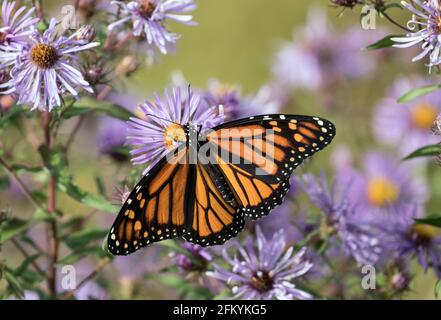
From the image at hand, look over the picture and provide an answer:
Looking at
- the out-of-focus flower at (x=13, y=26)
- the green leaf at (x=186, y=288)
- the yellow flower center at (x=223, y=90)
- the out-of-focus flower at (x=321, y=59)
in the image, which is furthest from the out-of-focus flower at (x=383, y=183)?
the out-of-focus flower at (x=13, y=26)

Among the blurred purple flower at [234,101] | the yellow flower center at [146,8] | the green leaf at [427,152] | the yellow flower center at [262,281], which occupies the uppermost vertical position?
the yellow flower center at [146,8]

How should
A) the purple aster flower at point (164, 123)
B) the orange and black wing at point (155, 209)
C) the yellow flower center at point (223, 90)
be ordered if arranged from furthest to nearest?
the yellow flower center at point (223, 90) < the purple aster flower at point (164, 123) < the orange and black wing at point (155, 209)

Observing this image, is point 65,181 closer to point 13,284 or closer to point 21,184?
point 21,184

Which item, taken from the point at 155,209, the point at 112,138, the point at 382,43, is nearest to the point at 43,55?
the point at 155,209

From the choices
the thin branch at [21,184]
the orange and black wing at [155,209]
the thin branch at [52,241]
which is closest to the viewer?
the orange and black wing at [155,209]

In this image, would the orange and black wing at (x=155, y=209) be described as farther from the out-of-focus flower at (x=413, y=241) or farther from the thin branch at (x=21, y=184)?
the out-of-focus flower at (x=413, y=241)

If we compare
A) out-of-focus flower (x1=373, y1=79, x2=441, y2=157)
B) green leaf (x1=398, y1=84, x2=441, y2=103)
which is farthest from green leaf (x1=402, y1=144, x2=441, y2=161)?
out-of-focus flower (x1=373, y1=79, x2=441, y2=157)
